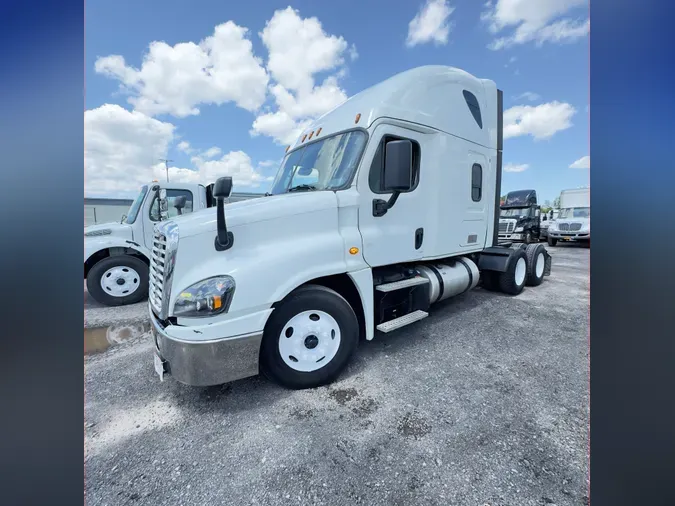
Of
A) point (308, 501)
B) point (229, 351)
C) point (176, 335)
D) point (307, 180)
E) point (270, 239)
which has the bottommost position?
point (308, 501)

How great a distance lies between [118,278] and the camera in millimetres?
5891

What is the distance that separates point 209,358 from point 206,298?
498mm

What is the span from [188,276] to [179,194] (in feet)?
16.4

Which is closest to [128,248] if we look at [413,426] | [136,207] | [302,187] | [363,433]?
[136,207]

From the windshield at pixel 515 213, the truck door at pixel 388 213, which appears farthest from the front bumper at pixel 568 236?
the truck door at pixel 388 213

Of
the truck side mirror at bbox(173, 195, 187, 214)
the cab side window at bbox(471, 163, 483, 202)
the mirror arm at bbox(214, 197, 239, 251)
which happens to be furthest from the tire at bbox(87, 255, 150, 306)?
the cab side window at bbox(471, 163, 483, 202)

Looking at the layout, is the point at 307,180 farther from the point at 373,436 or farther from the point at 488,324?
the point at 488,324

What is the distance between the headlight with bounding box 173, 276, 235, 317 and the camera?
233 centimetres

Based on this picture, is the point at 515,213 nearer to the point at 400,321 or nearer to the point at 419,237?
the point at 419,237

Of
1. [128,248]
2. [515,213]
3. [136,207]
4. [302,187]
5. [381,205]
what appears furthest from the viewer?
[515,213]

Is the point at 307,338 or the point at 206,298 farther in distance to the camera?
the point at 307,338

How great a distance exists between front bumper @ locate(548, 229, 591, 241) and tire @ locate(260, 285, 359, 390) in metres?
17.0

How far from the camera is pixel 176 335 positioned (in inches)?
93.1
